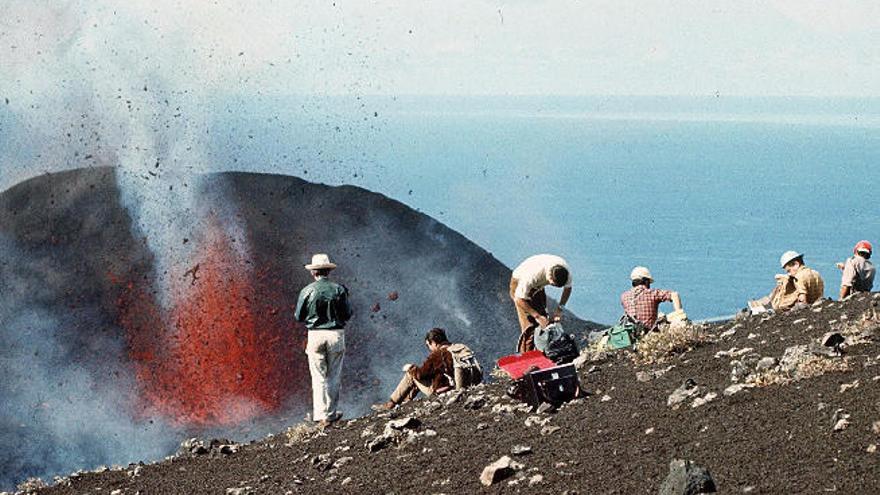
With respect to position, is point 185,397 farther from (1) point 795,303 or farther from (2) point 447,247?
(1) point 795,303

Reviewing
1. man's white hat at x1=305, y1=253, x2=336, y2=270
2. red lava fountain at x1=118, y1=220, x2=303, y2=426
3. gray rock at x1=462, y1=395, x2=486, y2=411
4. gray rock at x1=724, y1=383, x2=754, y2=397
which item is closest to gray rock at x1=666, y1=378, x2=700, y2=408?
gray rock at x1=724, y1=383, x2=754, y2=397

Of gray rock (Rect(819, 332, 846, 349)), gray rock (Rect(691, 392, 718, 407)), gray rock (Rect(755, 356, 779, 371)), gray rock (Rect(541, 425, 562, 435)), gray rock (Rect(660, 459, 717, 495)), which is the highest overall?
gray rock (Rect(819, 332, 846, 349))

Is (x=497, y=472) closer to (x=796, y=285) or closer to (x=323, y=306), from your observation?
(x=323, y=306)

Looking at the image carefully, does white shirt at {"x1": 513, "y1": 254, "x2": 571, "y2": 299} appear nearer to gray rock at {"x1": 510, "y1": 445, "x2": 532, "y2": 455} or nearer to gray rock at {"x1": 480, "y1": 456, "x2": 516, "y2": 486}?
gray rock at {"x1": 510, "y1": 445, "x2": 532, "y2": 455}

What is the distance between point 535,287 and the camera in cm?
1997

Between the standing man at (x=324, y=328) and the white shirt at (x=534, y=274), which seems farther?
the standing man at (x=324, y=328)

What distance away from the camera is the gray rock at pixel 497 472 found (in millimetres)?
14469

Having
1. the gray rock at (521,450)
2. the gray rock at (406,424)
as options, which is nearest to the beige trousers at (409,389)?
the gray rock at (406,424)

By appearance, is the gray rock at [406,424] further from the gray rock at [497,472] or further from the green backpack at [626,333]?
the green backpack at [626,333]

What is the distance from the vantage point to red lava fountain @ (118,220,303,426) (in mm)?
38500

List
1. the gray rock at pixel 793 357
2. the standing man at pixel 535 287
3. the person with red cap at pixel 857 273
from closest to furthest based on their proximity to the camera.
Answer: the gray rock at pixel 793 357
the standing man at pixel 535 287
the person with red cap at pixel 857 273

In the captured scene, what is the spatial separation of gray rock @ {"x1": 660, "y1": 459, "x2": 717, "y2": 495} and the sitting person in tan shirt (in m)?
9.40

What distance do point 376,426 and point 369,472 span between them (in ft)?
8.49

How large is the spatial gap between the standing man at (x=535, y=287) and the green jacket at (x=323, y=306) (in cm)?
247
